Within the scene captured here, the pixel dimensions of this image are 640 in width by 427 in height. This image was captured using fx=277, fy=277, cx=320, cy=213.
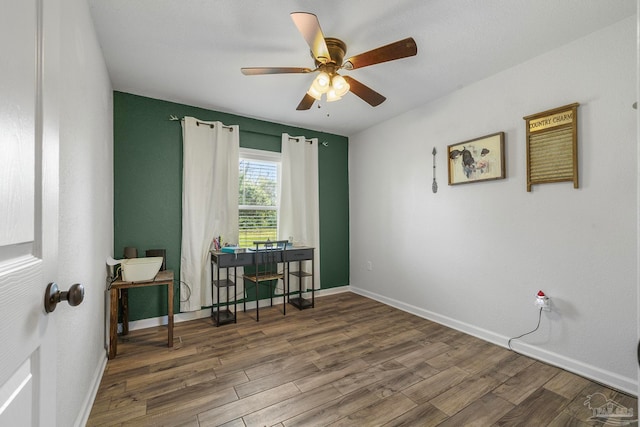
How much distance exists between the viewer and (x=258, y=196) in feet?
12.5

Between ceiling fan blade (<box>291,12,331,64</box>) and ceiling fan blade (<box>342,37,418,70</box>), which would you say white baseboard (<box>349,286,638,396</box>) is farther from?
ceiling fan blade (<box>291,12,331,64</box>)

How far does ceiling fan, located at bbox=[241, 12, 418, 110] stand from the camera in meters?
1.65

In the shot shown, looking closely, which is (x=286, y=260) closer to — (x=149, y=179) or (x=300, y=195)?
(x=300, y=195)

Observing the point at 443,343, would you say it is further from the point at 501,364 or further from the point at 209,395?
the point at 209,395

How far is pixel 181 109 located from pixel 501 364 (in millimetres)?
4087

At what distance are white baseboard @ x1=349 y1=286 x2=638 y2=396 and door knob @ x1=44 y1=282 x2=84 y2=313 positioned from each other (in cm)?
305

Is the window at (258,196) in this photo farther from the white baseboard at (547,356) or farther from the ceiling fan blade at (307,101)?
the white baseboard at (547,356)

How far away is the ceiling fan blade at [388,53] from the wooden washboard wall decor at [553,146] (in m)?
1.33

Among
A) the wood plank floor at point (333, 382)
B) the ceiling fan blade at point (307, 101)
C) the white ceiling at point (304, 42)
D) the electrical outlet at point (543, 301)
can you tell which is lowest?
the wood plank floor at point (333, 382)

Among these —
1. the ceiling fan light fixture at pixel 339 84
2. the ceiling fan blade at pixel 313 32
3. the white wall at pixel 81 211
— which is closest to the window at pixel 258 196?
the white wall at pixel 81 211

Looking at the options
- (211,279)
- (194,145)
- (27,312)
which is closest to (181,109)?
(194,145)

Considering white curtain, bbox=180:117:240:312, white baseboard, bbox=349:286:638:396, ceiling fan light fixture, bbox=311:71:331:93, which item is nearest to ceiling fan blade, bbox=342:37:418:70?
ceiling fan light fixture, bbox=311:71:331:93

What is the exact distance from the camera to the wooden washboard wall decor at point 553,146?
2.13 m

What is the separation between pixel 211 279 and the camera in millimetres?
3309
